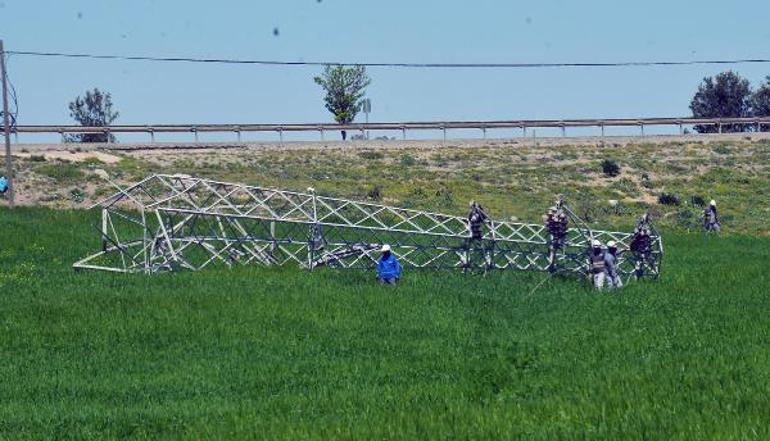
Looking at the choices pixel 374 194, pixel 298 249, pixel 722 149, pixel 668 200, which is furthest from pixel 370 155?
pixel 298 249

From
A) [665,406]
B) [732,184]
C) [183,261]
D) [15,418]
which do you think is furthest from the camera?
[732,184]

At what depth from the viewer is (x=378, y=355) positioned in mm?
27547

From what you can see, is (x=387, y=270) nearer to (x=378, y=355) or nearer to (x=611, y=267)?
(x=611, y=267)

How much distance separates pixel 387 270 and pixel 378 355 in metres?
11.4

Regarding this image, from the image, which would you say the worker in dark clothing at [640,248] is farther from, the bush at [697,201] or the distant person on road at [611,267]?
the bush at [697,201]

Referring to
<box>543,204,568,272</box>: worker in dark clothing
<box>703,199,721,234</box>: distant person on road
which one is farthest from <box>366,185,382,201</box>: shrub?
<box>543,204,568,272</box>: worker in dark clothing

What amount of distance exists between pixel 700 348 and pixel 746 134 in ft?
237

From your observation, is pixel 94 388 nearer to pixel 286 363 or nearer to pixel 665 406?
pixel 286 363

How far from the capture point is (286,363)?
2662 centimetres

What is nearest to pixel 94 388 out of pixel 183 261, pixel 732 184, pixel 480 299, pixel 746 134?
pixel 480 299

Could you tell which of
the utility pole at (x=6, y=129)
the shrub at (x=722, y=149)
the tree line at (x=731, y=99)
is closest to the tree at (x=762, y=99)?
the tree line at (x=731, y=99)

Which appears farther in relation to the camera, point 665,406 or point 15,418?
point 15,418

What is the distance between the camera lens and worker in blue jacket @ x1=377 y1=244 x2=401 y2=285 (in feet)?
128

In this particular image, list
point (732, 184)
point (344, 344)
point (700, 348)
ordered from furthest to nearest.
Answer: point (732, 184) → point (344, 344) → point (700, 348)
